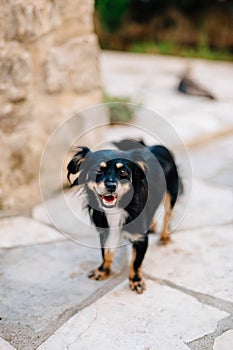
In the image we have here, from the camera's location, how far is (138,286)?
2.32 meters

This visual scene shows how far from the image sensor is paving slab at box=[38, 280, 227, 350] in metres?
1.95

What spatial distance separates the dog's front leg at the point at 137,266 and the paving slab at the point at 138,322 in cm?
3

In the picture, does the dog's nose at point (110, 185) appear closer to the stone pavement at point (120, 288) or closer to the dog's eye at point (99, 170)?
the dog's eye at point (99, 170)

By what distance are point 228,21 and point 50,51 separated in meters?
6.88

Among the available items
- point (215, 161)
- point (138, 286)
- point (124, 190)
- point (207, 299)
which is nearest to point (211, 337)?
point (207, 299)

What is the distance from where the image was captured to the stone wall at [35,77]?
289 centimetres

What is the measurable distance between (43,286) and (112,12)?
26.6 feet

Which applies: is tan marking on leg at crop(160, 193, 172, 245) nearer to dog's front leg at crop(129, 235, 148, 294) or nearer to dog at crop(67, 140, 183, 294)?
dog at crop(67, 140, 183, 294)

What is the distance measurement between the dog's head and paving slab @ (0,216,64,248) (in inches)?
28.3

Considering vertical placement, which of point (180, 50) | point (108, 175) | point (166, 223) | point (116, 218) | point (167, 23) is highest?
point (108, 175)

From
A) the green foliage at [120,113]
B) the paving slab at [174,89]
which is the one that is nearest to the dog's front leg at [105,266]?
the paving slab at [174,89]

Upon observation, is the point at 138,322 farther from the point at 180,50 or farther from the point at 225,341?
the point at 180,50

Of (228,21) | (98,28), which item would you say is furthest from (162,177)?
(98,28)

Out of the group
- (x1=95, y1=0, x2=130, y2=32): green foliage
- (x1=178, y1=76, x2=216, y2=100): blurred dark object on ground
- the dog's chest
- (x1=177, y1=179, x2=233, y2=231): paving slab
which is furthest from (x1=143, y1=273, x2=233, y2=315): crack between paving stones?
(x1=95, y1=0, x2=130, y2=32): green foliage
